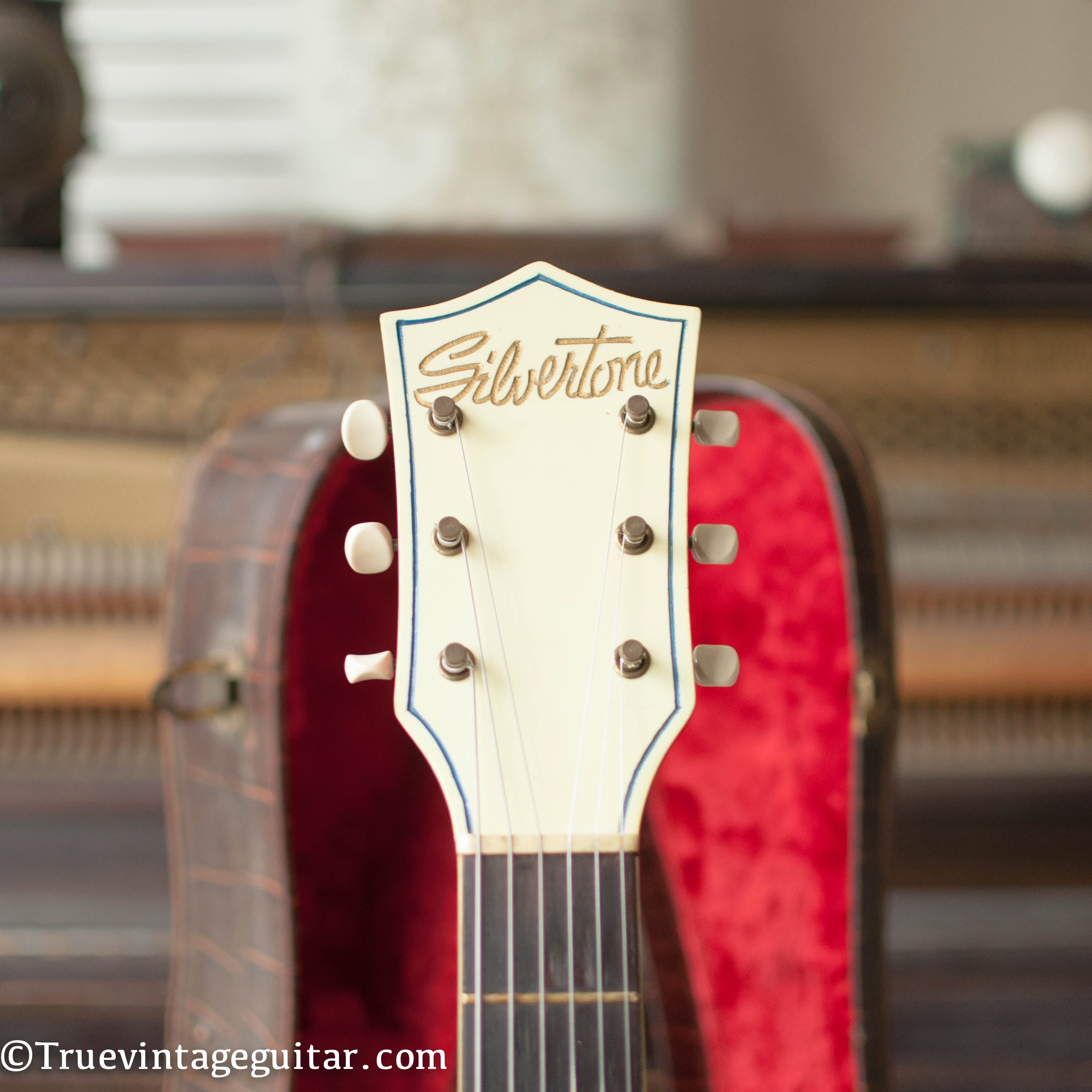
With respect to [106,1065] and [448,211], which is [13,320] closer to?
[106,1065]

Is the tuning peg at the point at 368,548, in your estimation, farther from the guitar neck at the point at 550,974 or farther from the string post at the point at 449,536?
the guitar neck at the point at 550,974

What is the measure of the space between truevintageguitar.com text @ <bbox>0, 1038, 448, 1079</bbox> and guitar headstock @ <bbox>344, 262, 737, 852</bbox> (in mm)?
268

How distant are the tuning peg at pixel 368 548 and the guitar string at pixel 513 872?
48 mm

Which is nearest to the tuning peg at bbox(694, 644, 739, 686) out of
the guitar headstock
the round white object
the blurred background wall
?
the guitar headstock

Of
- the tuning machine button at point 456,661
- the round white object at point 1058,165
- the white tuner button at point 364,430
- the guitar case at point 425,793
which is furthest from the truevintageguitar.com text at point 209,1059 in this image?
the round white object at point 1058,165

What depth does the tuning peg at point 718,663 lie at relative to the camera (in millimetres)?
516

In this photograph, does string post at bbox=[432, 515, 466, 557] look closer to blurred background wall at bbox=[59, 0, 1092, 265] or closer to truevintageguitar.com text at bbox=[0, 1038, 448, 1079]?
truevintageguitar.com text at bbox=[0, 1038, 448, 1079]

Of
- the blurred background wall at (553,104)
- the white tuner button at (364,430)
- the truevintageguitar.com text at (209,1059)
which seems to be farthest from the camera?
the blurred background wall at (553,104)

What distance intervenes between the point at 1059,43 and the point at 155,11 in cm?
168

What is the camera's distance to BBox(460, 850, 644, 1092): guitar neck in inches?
19.9

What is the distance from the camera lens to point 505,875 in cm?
52

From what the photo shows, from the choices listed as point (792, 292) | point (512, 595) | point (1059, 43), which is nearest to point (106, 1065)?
point (512, 595)

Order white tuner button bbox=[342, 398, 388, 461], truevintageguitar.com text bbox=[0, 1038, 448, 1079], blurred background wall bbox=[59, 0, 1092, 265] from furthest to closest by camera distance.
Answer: blurred background wall bbox=[59, 0, 1092, 265] → truevintageguitar.com text bbox=[0, 1038, 448, 1079] → white tuner button bbox=[342, 398, 388, 461]

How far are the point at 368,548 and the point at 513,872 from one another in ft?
0.60
